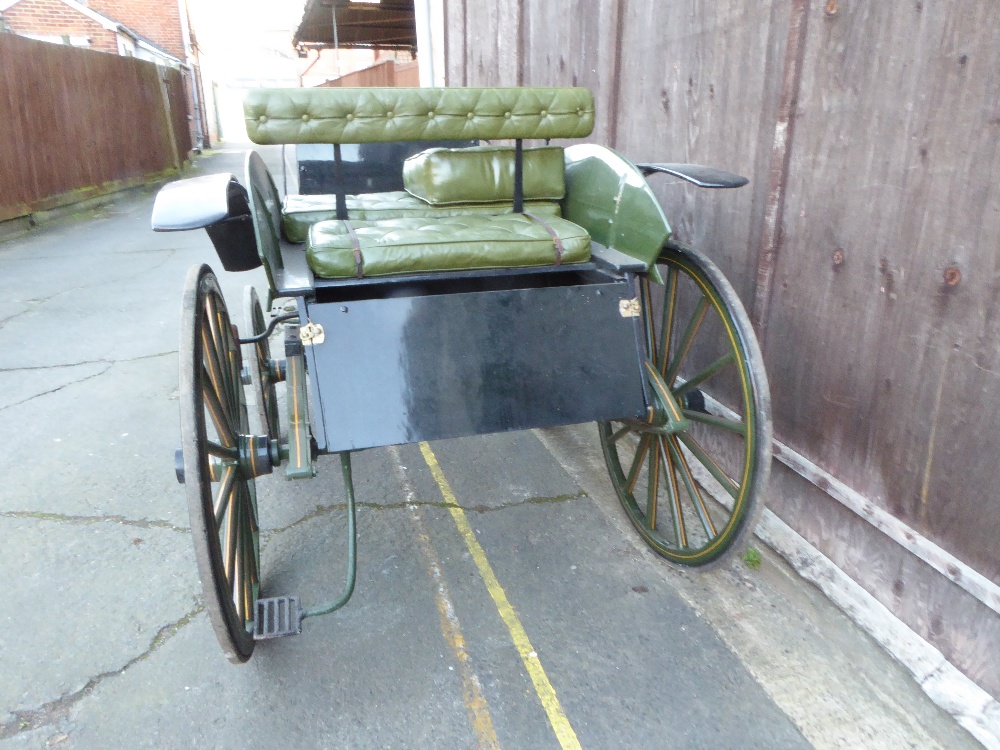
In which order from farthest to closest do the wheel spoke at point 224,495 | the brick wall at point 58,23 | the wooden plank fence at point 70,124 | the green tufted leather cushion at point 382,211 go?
the brick wall at point 58,23 < the wooden plank fence at point 70,124 < the green tufted leather cushion at point 382,211 < the wheel spoke at point 224,495

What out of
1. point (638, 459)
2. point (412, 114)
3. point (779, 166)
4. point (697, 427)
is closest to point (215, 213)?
point (412, 114)

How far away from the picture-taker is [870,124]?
78.4 inches

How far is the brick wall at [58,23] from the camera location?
57.2 ft

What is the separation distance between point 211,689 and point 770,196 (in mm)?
2333

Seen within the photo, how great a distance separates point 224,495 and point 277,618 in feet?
1.44

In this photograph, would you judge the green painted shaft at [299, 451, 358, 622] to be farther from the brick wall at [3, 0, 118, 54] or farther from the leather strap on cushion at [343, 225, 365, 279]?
the brick wall at [3, 0, 118, 54]

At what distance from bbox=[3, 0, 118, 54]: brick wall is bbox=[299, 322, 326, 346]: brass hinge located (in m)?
19.9

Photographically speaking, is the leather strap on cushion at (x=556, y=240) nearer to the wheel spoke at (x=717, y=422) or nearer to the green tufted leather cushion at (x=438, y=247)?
the green tufted leather cushion at (x=438, y=247)

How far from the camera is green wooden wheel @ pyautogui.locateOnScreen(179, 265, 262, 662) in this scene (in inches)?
63.0

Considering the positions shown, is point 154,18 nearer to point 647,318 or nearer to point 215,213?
point 215,213

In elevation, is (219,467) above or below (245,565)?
above

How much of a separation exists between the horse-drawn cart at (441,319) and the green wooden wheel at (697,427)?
1 centimetres

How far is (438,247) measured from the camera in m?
2.11

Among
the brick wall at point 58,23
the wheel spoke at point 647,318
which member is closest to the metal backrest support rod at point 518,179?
the wheel spoke at point 647,318
